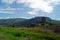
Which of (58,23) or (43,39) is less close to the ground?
(58,23)

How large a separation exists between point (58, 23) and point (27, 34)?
500 cm

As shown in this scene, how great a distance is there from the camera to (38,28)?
1494 cm

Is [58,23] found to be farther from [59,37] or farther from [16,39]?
[16,39]

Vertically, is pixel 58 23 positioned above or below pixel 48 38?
above

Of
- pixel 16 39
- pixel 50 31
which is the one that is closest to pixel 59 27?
pixel 50 31

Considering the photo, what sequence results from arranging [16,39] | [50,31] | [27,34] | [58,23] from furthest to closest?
[58,23] < [50,31] < [27,34] < [16,39]

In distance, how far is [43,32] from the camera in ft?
48.0

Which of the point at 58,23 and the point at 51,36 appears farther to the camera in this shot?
the point at 58,23

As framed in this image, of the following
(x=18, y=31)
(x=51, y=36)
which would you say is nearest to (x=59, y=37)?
(x=51, y=36)

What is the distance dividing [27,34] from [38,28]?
199 centimetres

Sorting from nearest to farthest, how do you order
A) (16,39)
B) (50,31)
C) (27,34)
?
1. (16,39)
2. (27,34)
3. (50,31)

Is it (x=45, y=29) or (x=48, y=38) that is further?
(x=45, y=29)

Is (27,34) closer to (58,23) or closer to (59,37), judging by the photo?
(59,37)

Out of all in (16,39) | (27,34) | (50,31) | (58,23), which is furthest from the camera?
(58,23)
